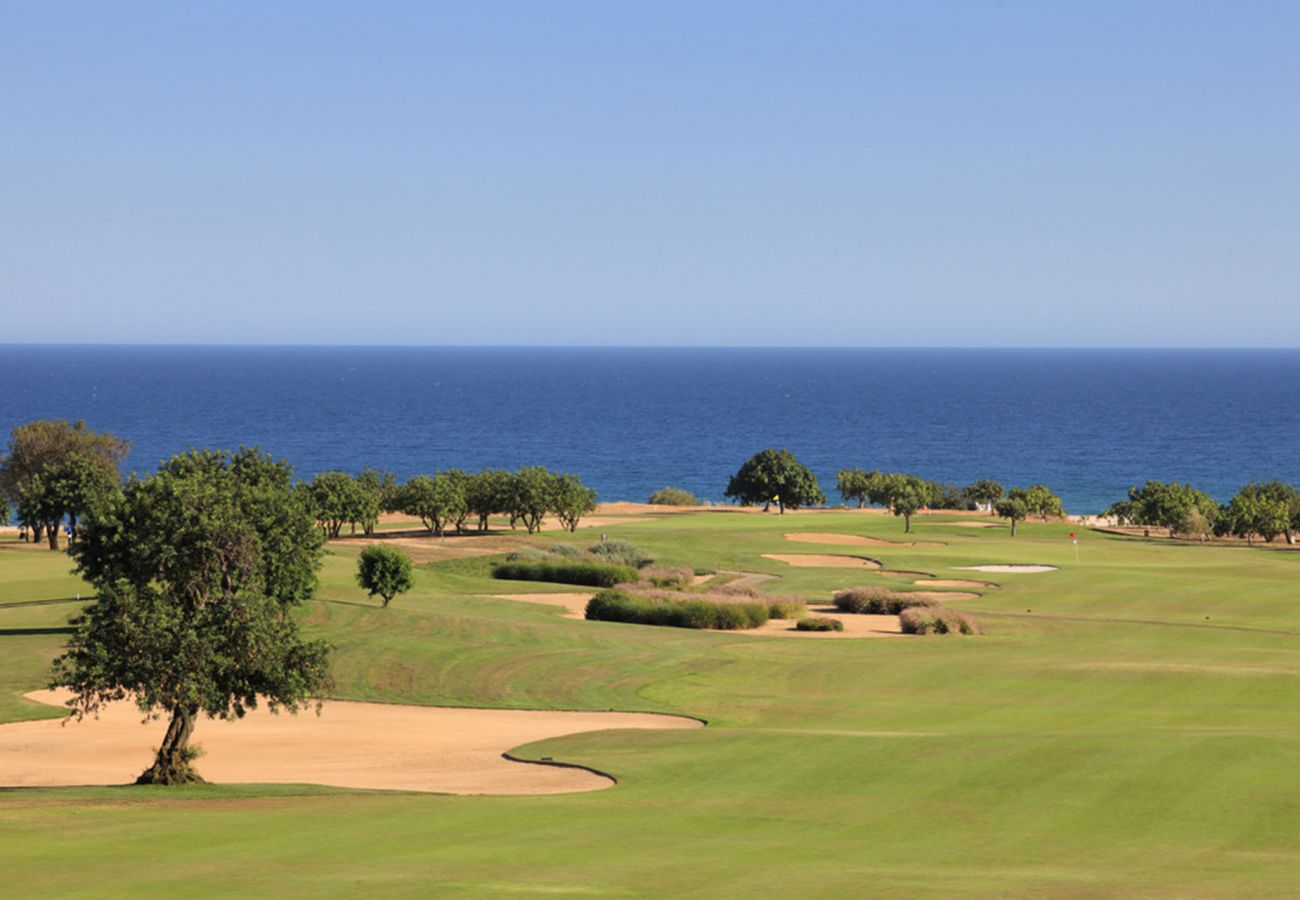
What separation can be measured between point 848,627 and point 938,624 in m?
3.61

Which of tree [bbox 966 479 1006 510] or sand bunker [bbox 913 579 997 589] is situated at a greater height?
tree [bbox 966 479 1006 510]

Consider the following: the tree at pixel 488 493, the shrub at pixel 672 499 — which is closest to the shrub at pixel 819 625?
the tree at pixel 488 493

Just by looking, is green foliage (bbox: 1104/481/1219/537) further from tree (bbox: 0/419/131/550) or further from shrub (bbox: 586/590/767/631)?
tree (bbox: 0/419/131/550)

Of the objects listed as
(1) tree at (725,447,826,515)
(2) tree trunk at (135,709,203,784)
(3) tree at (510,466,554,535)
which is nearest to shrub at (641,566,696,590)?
(3) tree at (510,466,554,535)

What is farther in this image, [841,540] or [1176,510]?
[1176,510]

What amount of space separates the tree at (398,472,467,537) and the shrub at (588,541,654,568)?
41.0 ft

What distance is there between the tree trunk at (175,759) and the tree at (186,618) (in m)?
0.02

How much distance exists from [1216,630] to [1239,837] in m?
32.1

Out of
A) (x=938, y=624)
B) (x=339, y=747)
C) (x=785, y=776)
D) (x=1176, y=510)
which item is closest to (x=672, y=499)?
(x=1176, y=510)

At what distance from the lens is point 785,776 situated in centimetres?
2698

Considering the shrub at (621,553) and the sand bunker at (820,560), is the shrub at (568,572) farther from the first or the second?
the sand bunker at (820,560)

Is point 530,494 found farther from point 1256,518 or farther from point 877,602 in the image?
point 1256,518

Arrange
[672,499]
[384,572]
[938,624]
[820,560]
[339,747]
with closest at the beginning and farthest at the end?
[339,747] < [384,572] < [938,624] < [820,560] < [672,499]

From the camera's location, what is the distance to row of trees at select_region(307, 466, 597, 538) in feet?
262
